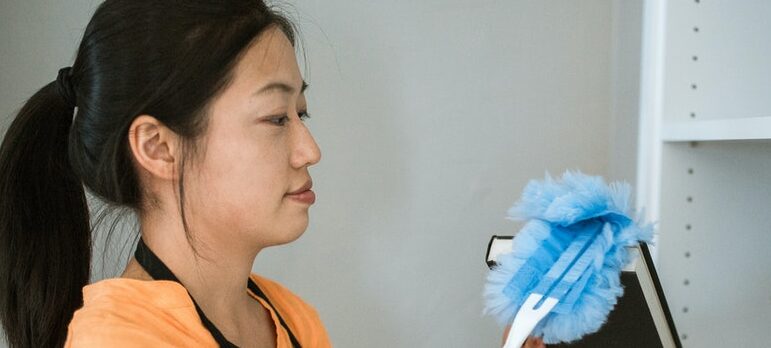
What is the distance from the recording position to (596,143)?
1.02m

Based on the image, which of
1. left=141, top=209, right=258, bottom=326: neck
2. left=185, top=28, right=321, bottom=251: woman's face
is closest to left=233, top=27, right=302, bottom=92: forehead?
left=185, top=28, right=321, bottom=251: woman's face

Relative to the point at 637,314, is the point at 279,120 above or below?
above

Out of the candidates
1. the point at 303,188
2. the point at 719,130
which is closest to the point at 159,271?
the point at 303,188

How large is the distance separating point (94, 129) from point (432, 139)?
47cm

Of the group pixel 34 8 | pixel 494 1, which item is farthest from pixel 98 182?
pixel 494 1

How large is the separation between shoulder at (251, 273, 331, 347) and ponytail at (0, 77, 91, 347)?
21 cm

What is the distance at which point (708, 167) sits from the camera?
72 centimetres

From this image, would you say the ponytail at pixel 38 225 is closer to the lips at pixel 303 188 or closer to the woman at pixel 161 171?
the woman at pixel 161 171

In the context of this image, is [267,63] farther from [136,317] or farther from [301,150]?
[136,317]

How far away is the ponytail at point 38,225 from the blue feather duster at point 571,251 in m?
0.44

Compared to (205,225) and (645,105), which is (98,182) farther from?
(645,105)

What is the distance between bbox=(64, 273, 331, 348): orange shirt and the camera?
0.59 meters

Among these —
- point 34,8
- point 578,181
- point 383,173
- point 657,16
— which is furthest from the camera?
point 383,173

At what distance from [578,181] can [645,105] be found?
176 mm
